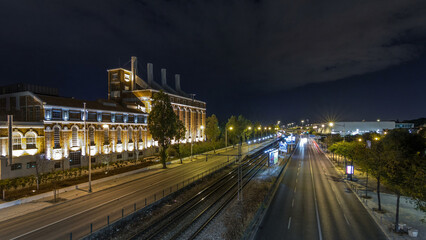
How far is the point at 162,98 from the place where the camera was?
49500 millimetres

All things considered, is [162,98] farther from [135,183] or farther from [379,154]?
[379,154]

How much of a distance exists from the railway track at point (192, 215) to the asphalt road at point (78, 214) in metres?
4.34

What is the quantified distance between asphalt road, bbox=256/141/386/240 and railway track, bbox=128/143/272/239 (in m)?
6.29

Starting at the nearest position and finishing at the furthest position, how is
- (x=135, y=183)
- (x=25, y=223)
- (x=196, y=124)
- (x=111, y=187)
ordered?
1. (x=25, y=223)
2. (x=111, y=187)
3. (x=135, y=183)
4. (x=196, y=124)

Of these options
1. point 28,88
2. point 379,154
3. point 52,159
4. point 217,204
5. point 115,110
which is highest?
point 28,88

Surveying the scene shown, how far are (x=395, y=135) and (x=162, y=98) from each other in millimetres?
49948

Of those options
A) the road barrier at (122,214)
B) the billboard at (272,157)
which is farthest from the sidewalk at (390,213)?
the road barrier at (122,214)

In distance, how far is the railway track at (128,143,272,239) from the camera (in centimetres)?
2031

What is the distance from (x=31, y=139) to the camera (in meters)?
38.8

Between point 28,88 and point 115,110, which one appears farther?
point 115,110

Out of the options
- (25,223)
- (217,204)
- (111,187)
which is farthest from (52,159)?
(217,204)

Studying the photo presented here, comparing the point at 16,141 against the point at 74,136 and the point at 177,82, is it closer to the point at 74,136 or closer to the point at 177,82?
the point at 74,136

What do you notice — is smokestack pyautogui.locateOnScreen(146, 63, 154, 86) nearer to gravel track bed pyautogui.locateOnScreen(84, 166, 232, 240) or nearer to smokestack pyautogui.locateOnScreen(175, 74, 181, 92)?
Result: smokestack pyautogui.locateOnScreen(175, 74, 181, 92)

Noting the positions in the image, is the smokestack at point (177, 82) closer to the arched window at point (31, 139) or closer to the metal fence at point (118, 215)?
the arched window at point (31, 139)
